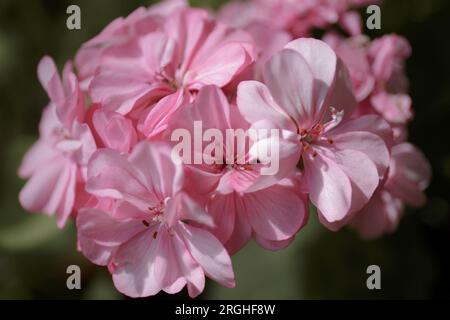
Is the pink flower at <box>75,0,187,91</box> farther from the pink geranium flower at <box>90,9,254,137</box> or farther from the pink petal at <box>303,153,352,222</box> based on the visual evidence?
the pink petal at <box>303,153,352,222</box>

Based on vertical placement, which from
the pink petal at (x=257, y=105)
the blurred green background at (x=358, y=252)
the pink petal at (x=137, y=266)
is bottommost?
the blurred green background at (x=358, y=252)

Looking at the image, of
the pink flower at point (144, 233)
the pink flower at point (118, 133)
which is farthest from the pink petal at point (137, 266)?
the pink flower at point (118, 133)

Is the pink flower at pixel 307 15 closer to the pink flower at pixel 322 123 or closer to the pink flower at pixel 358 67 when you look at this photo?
the pink flower at pixel 358 67

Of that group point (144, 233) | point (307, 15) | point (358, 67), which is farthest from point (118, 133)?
point (307, 15)

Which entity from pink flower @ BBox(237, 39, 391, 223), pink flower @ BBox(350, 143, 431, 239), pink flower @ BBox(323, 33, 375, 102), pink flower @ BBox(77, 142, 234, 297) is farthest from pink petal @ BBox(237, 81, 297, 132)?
pink flower @ BBox(350, 143, 431, 239)

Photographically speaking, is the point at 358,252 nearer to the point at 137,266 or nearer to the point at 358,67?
the point at 358,67
